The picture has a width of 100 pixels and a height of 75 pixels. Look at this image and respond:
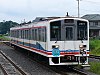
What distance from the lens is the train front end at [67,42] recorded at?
16281 mm

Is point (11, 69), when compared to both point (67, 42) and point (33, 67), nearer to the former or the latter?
point (33, 67)

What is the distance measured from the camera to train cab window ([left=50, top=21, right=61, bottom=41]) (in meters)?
16.4

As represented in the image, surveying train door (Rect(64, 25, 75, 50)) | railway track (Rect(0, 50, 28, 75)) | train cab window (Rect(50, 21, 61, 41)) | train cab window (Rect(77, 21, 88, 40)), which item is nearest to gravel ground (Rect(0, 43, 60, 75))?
railway track (Rect(0, 50, 28, 75))

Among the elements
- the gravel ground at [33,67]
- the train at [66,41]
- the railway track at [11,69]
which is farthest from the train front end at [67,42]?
the railway track at [11,69]

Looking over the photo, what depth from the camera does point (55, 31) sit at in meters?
16.6

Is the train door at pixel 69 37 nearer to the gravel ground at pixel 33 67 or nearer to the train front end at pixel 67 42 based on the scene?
the train front end at pixel 67 42

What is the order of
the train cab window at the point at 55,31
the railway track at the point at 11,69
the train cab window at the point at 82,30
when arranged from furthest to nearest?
the train cab window at the point at 82,30
the train cab window at the point at 55,31
the railway track at the point at 11,69

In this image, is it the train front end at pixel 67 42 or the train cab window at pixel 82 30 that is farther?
the train cab window at pixel 82 30

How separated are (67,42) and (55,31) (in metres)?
0.86

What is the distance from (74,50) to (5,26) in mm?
117211

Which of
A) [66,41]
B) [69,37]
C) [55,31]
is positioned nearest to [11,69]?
[55,31]

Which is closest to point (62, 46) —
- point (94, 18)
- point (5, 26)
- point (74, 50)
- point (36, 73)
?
point (74, 50)

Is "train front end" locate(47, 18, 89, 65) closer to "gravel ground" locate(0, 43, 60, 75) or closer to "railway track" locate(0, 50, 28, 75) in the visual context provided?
"gravel ground" locate(0, 43, 60, 75)

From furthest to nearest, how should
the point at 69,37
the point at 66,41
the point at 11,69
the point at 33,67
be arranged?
the point at 33,67 → the point at 11,69 → the point at 69,37 → the point at 66,41
